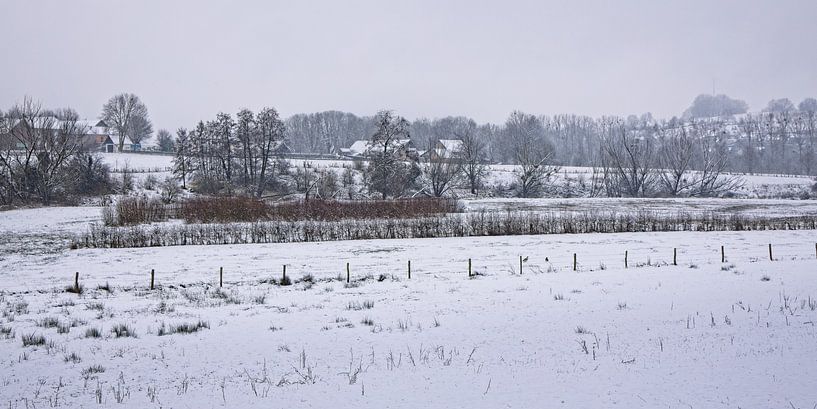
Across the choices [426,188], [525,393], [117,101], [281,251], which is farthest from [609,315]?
[117,101]

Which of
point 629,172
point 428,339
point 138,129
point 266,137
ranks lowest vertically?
point 428,339

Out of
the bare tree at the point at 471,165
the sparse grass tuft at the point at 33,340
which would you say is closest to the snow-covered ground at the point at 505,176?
the bare tree at the point at 471,165

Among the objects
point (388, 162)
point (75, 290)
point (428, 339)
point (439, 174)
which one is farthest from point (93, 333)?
point (439, 174)

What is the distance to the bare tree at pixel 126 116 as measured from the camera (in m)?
113

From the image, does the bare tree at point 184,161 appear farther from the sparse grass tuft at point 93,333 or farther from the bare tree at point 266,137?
the sparse grass tuft at point 93,333

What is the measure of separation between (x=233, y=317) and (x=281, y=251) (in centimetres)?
1429

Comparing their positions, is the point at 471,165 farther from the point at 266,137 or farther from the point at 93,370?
the point at 93,370

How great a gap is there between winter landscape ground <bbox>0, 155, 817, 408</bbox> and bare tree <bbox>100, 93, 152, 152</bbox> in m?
103

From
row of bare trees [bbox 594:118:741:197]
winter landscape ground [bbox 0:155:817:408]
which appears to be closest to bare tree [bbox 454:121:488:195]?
row of bare trees [bbox 594:118:741:197]

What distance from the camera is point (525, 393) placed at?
26.1 ft

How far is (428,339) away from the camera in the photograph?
10828 millimetres

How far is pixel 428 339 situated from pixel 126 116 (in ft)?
394

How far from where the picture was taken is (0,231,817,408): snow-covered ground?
7988 mm

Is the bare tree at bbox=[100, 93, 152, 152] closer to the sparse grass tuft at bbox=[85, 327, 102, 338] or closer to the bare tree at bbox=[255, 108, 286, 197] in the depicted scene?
the bare tree at bbox=[255, 108, 286, 197]
